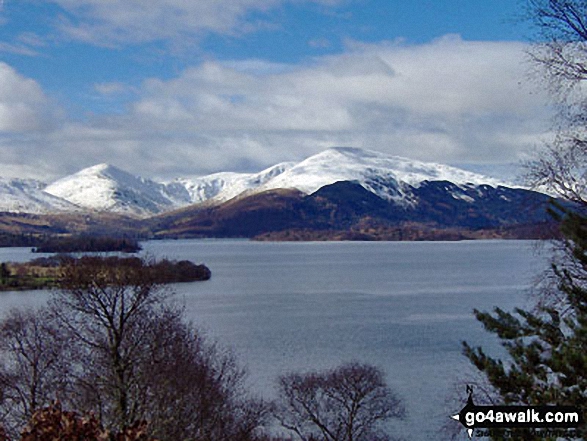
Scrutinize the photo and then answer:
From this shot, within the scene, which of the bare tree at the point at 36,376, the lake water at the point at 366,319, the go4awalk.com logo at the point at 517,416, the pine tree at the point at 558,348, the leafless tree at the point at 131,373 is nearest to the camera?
the go4awalk.com logo at the point at 517,416

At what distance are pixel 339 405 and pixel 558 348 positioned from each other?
15.6 meters

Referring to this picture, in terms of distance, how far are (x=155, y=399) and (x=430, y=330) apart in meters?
27.7

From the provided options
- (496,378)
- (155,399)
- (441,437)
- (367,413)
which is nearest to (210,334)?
(367,413)

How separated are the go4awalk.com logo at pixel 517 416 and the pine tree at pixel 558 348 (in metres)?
0.43

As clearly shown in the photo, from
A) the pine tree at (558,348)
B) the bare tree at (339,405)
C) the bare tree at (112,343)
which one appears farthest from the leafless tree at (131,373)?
the pine tree at (558,348)

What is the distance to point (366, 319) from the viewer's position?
44219 mm

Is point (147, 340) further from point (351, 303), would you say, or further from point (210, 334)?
point (351, 303)

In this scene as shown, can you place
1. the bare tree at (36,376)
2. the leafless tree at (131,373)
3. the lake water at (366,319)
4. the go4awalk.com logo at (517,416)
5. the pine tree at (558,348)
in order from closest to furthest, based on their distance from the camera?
the go4awalk.com logo at (517,416)
the pine tree at (558,348)
the leafless tree at (131,373)
the bare tree at (36,376)
the lake water at (366,319)

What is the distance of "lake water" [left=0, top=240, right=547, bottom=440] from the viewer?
89.0ft

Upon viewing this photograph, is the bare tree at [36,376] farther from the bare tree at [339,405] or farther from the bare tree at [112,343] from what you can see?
the bare tree at [339,405]

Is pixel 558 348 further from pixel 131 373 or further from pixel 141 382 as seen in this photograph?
pixel 141 382

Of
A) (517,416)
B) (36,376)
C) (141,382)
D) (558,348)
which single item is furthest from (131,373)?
(517,416)

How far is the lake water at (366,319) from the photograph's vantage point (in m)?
27.1

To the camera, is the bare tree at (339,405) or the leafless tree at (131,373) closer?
the leafless tree at (131,373)
